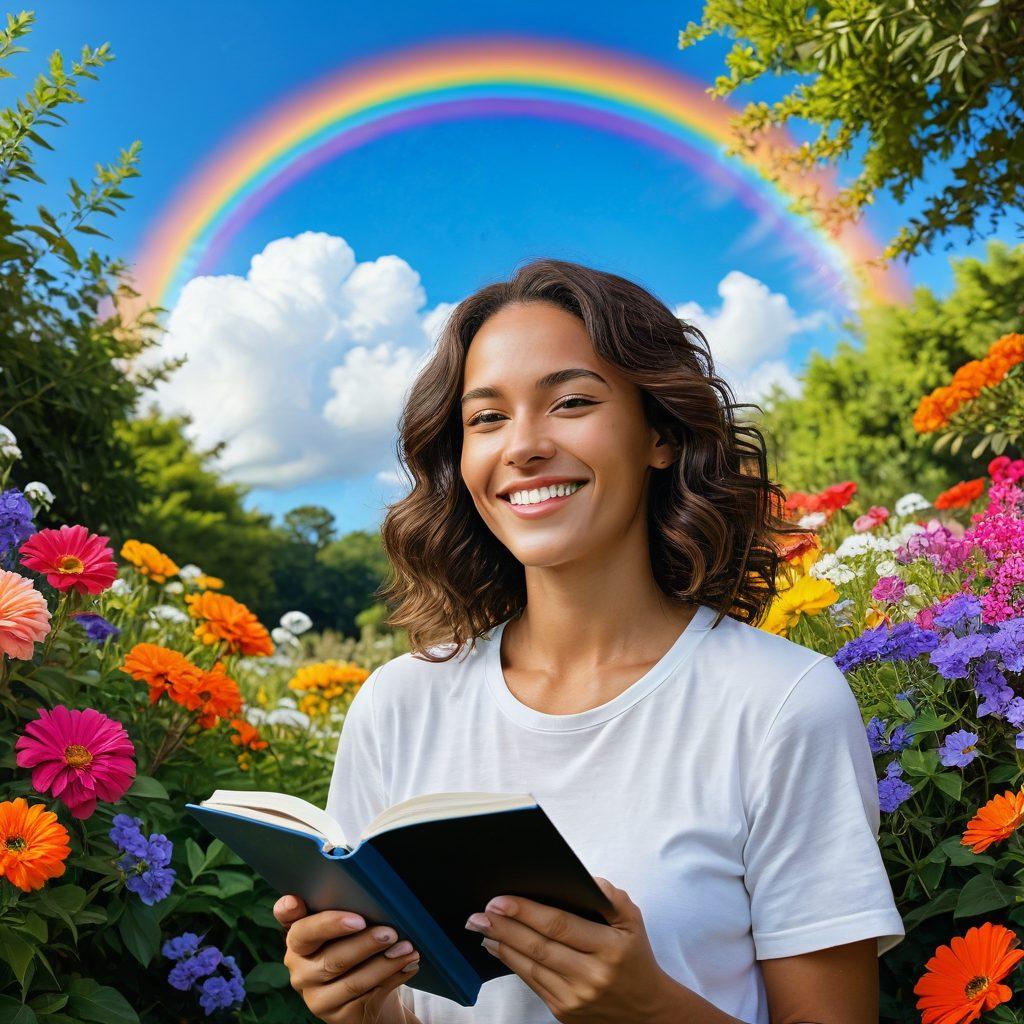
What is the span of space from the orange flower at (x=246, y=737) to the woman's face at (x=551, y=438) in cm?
140

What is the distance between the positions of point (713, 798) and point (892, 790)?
64cm

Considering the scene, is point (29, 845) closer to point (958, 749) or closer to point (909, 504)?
point (958, 749)

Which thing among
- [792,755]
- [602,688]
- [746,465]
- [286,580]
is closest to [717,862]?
[792,755]

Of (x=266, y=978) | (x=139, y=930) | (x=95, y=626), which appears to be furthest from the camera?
(x=95, y=626)

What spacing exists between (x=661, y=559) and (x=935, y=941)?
85cm

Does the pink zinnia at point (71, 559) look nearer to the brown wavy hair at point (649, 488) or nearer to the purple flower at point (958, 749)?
the brown wavy hair at point (649, 488)

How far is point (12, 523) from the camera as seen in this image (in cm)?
227

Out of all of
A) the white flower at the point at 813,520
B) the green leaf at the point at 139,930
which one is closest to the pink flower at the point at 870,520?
the white flower at the point at 813,520

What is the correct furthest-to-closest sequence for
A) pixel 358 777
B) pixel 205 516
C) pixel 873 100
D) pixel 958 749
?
1. pixel 205 516
2. pixel 873 100
3. pixel 958 749
4. pixel 358 777

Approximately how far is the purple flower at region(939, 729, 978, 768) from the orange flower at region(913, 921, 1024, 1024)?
31 centimetres

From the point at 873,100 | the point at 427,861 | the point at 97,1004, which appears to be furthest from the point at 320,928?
the point at 873,100

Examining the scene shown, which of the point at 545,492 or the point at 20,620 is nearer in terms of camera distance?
the point at 545,492

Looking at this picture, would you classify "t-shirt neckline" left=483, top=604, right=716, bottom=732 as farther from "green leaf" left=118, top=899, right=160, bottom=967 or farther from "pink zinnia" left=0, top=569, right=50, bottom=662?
"green leaf" left=118, top=899, right=160, bottom=967

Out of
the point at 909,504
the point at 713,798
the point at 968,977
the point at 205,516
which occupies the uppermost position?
the point at 205,516
